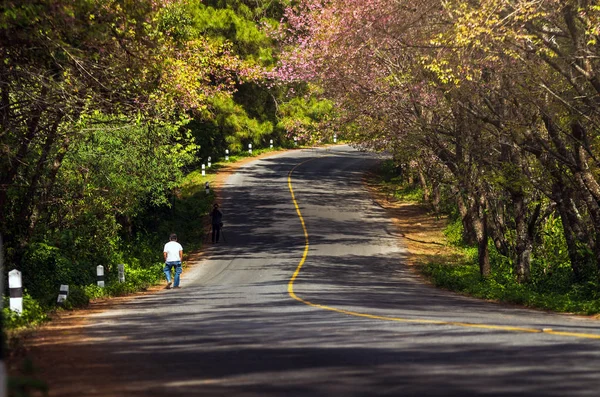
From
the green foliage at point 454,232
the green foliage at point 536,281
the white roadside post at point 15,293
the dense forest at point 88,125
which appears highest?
the dense forest at point 88,125

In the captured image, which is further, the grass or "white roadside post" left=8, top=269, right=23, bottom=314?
the grass

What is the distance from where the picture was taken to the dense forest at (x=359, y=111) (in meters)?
17.2

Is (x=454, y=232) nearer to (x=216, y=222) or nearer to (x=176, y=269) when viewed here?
(x=216, y=222)

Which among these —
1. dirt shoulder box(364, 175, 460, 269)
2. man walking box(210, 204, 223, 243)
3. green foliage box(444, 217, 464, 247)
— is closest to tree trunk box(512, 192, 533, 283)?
dirt shoulder box(364, 175, 460, 269)

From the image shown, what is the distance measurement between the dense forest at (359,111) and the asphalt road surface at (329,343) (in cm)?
361

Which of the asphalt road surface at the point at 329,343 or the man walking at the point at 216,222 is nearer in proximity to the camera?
the asphalt road surface at the point at 329,343

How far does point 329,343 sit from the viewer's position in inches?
440

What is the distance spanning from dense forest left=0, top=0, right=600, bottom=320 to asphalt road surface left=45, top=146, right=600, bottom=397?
361cm

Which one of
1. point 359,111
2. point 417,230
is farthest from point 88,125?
point 417,230

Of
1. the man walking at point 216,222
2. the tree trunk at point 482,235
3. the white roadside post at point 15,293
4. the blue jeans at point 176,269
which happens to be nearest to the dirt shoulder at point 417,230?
the tree trunk at point 482,235

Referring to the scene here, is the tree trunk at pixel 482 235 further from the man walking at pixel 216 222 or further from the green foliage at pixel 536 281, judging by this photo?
the man walking at pixel 216 222

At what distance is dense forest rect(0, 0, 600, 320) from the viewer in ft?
56.4

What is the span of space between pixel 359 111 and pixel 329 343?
1987cm

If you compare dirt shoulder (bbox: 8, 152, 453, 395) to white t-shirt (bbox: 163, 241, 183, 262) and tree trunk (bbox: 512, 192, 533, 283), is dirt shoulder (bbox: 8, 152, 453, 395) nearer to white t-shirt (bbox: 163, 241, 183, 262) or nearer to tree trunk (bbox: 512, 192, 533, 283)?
white t-shirt (bbox: 163, 241, 183, 262)
